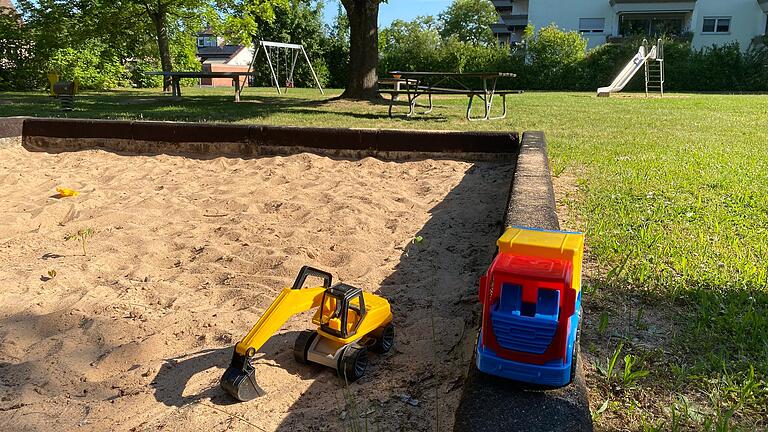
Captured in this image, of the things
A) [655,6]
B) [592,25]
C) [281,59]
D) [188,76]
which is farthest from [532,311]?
[592,25]

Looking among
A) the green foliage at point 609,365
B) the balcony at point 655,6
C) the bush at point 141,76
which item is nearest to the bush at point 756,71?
the balcony at point 655,6

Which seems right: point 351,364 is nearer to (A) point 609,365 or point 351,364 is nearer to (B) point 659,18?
(A) point 609,365

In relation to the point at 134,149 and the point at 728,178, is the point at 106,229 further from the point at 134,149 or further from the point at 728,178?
the point at 728,178

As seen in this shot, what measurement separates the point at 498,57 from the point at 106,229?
26.2 m

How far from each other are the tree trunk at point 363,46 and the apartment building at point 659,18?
25114mm

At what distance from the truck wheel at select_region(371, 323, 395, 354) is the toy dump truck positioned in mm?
705

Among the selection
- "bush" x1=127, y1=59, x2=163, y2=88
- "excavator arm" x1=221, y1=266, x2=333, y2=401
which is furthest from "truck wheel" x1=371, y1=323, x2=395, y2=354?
"bush" x1=127, y1=59, x2=163, y2=88

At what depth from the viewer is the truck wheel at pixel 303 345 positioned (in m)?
2.08

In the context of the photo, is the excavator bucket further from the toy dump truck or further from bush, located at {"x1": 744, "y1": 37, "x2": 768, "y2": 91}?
bush, located at {"x1": 744, "y1": 37, "x2": 768, "y2": 91}

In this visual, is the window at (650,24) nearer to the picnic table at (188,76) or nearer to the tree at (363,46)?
the tree at (363,46)

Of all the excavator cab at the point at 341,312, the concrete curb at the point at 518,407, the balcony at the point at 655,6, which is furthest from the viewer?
the balcony at the point at 655,6

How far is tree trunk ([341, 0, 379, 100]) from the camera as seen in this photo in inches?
497

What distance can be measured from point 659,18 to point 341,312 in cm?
3885

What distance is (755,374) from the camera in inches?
69.6
